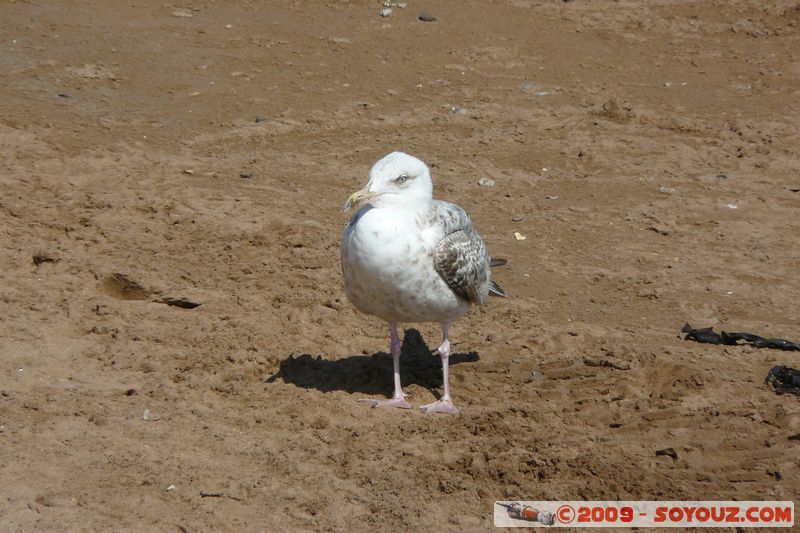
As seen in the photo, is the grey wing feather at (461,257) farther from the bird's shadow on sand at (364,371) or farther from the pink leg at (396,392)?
the bird's shadow on sand at (364,371)

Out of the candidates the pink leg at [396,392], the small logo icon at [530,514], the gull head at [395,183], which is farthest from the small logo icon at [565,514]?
the gull head at [395,183]

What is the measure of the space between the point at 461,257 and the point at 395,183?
0.75 m

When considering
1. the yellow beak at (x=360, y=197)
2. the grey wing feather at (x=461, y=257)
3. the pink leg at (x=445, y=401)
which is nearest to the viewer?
the yellow beak at (x=360, y=197)

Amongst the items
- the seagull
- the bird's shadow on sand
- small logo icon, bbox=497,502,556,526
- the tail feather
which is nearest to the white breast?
the seagull

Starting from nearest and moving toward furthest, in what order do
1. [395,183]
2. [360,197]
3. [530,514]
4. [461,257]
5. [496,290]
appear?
[530,514], [360,197], [395,183], [461,257], [496,290]

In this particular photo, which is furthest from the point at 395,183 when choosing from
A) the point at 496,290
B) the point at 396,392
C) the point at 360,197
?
the point at 496,290

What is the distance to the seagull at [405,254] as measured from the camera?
6027 mm

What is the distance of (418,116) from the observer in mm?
11898

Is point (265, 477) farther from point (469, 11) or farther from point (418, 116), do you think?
point (469, 11)

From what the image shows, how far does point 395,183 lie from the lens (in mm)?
6156

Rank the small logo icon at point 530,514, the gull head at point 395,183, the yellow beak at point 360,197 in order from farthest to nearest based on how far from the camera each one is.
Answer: the gull head at point 395,183 < the yellow beak at point 360,197 < the small logo icon at point 530,514

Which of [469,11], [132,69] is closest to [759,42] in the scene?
[469,11]

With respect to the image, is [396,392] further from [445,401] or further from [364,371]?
[364,371]

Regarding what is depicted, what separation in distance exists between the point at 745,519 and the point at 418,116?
7.61 meters
